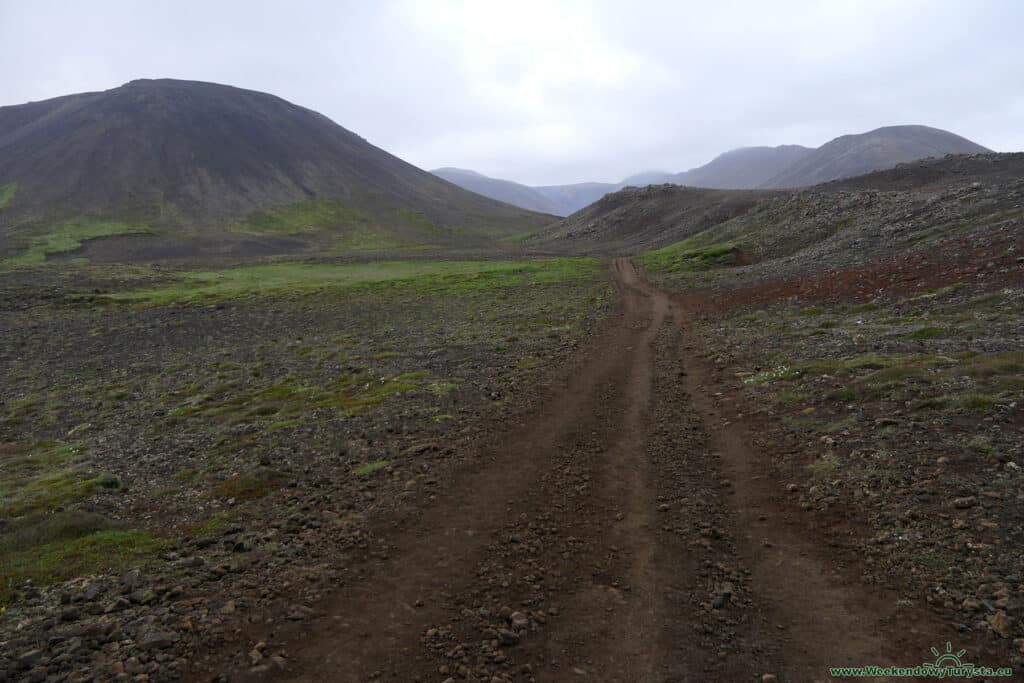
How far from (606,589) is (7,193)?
215 meters

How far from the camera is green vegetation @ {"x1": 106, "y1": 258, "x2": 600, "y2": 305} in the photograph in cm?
6366

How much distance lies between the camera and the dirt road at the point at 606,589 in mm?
7707

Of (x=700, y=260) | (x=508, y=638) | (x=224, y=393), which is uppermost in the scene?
(x=700, y=260)

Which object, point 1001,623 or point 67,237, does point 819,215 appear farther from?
point 67,237

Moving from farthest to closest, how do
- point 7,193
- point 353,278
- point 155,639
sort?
point 7,193
point 353,278
point 155,639

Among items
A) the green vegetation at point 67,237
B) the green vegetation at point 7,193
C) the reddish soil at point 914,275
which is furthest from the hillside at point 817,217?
the green vegetation at point 7,193

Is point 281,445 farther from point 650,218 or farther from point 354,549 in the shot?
point 650,218

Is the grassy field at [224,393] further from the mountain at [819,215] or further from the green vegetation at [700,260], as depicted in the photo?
the mountain at [819,215]

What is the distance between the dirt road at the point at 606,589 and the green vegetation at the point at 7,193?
654 ft

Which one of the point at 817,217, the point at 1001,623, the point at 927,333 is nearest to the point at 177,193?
the point at 817,217

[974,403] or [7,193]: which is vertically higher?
[7,193]

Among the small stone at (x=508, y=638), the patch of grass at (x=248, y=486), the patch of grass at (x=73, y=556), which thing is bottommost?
the patch of grass at (x=73, y=556)

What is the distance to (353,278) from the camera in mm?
76438

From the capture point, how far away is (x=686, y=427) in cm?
1673
